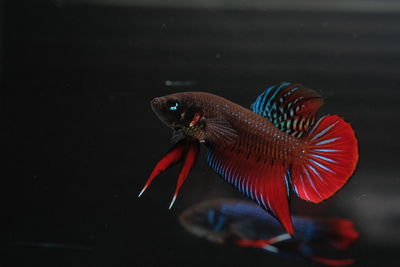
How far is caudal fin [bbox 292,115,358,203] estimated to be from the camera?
0.69 metres

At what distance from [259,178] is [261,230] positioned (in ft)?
1.82

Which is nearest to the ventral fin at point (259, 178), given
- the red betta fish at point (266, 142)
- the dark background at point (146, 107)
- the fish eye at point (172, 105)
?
the red betta fish at point (266, 142)

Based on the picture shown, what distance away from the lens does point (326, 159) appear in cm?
70

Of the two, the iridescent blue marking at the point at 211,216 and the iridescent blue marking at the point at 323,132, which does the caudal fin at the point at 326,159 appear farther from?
the iridescent blue marking at the point at 211,216

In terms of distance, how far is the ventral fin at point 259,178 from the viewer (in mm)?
729

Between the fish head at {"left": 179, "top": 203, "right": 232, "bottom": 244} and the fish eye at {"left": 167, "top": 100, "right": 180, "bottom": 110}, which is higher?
the fish eye at {"left": 167, "top": 100, "right": 180, "bottom": 110}

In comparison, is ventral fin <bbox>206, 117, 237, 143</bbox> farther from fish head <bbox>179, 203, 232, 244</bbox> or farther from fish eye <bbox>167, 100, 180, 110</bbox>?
fish head <bbox>179, 203, 232, 244</bbox>

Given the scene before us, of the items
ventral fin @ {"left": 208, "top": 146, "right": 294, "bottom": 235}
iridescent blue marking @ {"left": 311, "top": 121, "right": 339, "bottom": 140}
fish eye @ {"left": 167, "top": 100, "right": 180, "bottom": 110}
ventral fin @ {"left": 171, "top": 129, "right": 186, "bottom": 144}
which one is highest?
fish eye @ {"left": 167, "top": 100, "right": 180, "bottom": 110}

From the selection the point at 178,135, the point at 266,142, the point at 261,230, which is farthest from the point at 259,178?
the point at 261,230

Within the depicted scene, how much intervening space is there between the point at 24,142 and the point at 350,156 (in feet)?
3.68

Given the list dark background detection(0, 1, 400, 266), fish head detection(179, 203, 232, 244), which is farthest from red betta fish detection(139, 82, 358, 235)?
fish head detection(179, 203, 232, 244)

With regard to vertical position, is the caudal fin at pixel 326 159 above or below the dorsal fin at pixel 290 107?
below

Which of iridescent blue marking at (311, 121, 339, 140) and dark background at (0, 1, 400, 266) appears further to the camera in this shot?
dark background at (0, 1, 400, 266)

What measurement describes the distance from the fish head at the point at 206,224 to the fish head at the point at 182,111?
0.58 metres
